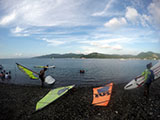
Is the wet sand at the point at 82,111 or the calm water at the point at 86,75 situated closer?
the wet sand at the point at 82,111

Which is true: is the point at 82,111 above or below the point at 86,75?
above

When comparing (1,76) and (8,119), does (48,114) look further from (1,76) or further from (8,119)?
(1,76)

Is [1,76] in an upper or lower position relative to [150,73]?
lower

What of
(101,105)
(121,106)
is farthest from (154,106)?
(101,105)

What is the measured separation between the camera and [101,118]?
6.43 meters

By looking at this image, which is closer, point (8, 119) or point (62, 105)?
point (8, 119)

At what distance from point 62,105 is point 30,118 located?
256cm

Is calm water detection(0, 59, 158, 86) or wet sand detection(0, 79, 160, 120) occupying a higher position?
wet sand detection(0, 79, 160, 120)

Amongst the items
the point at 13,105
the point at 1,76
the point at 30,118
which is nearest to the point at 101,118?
the point at 30,118

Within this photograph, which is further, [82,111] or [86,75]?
[86,75]

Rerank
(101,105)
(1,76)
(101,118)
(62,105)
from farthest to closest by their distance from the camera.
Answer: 1. (1,76)
2. (62,105)
3. (101,105)
4. (101,118)

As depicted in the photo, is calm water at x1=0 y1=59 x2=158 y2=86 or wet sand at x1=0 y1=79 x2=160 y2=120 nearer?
wet sand at x1=0 y1=79 x2=160 y2=120

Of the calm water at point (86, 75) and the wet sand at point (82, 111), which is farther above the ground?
the wet sand at point (82, 111)

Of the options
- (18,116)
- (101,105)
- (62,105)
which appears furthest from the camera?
(62,105)
